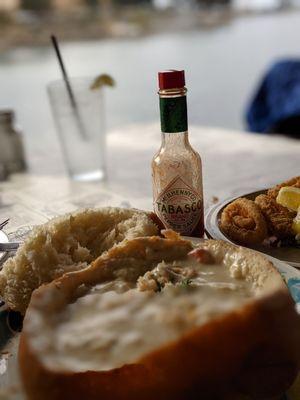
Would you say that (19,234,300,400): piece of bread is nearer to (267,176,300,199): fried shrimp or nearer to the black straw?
(267,176,300,199): fried shrimp

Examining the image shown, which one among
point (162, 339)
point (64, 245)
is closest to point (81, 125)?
point (64, 245)

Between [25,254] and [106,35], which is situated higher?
[106,35]

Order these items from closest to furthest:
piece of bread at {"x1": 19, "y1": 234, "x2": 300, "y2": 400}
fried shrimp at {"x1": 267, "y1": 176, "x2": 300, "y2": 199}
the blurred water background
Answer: piece of bread at {"x1": 19, "y1": 234, "x2": 300, "y2": 400}, fried shrimp at {"x1": 267, "y1": 176, "x2": 300, "y2": 199}, the blurred water background

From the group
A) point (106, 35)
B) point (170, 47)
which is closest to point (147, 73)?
point (170, 47)

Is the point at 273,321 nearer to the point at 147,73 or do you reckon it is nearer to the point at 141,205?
the point at 141,205

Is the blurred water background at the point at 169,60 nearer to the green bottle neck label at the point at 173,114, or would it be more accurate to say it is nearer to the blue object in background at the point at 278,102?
the blue object in background at the point at 278,102

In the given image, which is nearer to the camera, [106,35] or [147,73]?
[106,35]

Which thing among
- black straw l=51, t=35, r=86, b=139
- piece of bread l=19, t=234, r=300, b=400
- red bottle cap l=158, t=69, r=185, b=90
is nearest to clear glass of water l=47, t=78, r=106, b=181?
black straw l=51, t=35, r=86, b=139
